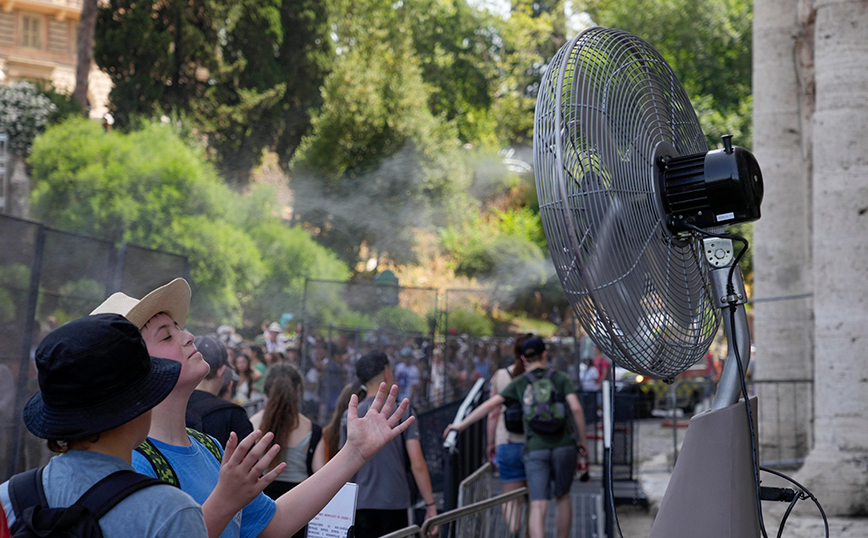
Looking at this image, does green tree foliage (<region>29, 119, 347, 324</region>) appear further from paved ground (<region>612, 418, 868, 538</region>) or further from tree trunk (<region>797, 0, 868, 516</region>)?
tree trunk (<region>797, 0, 868, 516</region>)

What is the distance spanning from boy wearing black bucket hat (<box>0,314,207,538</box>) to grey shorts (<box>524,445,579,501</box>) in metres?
4.42

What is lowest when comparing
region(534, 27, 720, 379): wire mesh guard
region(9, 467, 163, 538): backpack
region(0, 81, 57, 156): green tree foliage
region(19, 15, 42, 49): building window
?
region(9, 467, 163, 538): backpack

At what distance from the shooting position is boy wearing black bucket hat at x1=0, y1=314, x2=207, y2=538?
4.62ft

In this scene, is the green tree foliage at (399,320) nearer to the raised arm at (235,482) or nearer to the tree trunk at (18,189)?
the tree trunk at (18,189)

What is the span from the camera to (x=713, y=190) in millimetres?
2074

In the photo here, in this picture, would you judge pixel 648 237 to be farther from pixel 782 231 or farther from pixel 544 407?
pixel 782 231

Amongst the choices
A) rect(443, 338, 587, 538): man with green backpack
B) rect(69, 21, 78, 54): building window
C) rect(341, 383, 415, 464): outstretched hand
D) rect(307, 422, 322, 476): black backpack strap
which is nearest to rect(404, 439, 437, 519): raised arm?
rect(307, 422, 322, 476): black backpack strap

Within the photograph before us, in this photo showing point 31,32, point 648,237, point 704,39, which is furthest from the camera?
point 31,32

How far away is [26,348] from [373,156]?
32193 mm

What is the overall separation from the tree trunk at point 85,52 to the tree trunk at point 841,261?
28278 mm

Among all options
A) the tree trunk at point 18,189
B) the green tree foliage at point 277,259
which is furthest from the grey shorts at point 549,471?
the green tree foliage at point 277,259

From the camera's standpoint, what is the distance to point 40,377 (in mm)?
1451

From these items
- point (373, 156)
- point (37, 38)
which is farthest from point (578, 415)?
point (37, 38)

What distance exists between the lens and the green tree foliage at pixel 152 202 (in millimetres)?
26016
